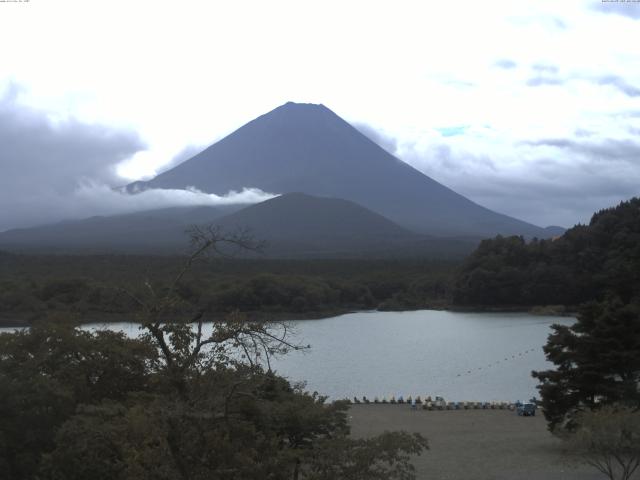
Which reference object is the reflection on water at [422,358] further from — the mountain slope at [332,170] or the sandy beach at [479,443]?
the mountain slope at [332,170]

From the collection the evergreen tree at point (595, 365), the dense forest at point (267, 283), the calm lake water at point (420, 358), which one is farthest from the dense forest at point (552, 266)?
the evergreen tree at point (595, 365)

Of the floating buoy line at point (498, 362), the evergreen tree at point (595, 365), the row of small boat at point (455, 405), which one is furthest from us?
the floating buoy line at point (498, 362)

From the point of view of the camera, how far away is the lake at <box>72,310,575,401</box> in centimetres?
2316

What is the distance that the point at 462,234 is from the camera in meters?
116

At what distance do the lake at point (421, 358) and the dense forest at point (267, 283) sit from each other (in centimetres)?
313

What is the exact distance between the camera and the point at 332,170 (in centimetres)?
13275

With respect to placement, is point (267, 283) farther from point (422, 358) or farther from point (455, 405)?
point (455, 405)

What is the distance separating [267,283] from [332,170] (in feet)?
290

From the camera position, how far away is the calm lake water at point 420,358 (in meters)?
23.2

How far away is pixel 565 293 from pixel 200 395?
47340 mm

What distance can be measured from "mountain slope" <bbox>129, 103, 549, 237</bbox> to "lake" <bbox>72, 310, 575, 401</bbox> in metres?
80.9

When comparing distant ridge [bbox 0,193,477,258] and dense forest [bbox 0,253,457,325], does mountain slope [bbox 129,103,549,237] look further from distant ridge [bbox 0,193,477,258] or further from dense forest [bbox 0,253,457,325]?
dense forest [bbox 0,253,457,325]

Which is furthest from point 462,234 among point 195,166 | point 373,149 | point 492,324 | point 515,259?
point 492,324

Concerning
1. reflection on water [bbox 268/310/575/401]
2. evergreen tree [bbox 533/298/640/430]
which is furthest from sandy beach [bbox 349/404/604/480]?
reflection on water [bbox 268/310/575/401]
